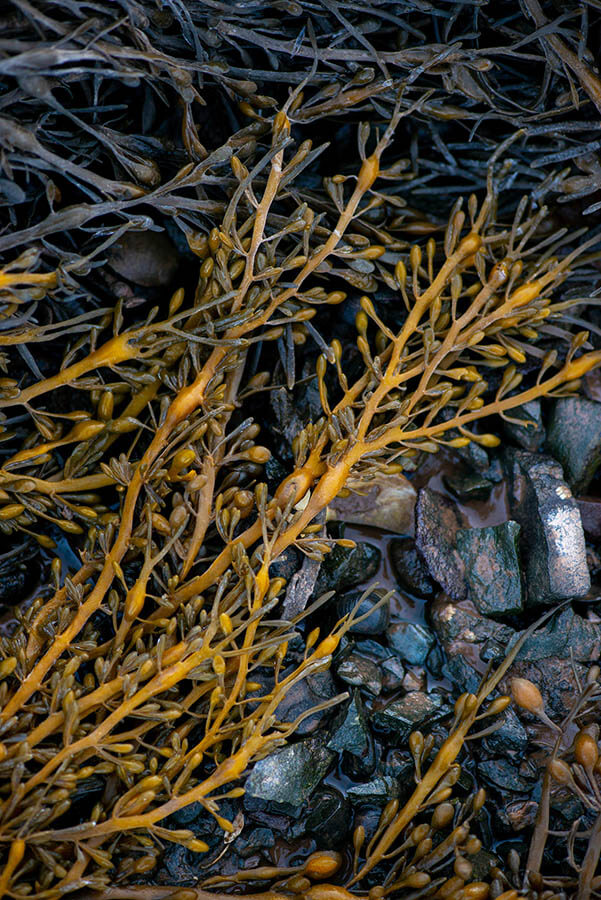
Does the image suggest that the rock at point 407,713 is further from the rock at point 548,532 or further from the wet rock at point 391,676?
the rock at point 548,532

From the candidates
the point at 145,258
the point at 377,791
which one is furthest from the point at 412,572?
the point at 145,258

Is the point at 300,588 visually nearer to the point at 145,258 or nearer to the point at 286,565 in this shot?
the point at 286,565

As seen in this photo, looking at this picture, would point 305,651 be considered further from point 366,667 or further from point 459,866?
point 459,866

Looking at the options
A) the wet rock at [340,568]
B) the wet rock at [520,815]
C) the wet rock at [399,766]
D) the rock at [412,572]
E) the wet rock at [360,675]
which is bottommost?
the wet rock at [520,815]

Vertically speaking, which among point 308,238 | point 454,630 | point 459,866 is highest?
point 308,238

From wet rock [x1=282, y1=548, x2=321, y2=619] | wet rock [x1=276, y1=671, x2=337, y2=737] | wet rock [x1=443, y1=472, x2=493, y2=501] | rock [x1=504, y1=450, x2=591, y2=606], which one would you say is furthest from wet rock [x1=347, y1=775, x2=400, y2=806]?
wet rock [x1=443, y1=472, x2=493, y2=501]

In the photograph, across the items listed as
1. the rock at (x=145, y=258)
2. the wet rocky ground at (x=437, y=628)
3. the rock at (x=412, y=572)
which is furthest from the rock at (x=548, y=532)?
the rock at (x=145, y=258)

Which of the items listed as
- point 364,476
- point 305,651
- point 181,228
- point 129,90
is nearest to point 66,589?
point 305,651
